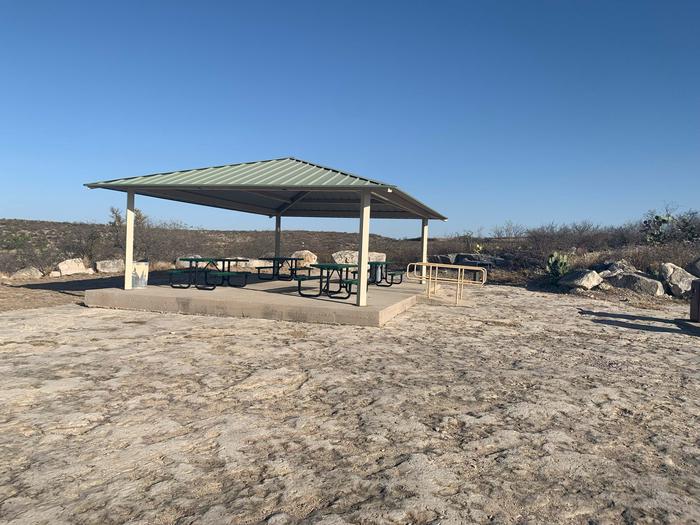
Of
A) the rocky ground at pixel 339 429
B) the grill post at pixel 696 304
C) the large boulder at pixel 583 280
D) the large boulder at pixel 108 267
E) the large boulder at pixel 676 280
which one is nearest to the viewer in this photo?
the rocky ground at pixel 339 429

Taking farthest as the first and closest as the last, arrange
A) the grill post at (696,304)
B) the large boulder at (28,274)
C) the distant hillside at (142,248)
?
the distant hillside at (142,248), the large boulder at (28,274), the grill post at (696,304)

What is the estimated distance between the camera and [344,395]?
13.1 ft

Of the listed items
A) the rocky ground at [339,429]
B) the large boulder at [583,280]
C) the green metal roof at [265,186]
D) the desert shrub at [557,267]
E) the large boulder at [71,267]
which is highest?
the green metal roof at [265,186]

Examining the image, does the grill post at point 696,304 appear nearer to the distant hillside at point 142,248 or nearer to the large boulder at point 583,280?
the large boulder at point 583,280

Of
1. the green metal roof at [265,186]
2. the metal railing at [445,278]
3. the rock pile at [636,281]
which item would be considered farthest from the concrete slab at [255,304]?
the rock pile at [636,281]

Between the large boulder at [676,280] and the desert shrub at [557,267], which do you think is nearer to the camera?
the large boulder at [676,280]

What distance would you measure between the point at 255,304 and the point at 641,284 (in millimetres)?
10878

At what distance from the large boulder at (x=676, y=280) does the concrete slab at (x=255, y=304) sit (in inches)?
335

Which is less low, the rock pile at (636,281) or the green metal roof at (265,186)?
the green metal roof at (265,186)

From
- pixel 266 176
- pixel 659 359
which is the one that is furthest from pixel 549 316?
pixel 266 176

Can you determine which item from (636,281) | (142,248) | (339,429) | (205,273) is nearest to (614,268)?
(636,281)

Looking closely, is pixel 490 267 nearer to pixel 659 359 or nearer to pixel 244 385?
pixel 659 359

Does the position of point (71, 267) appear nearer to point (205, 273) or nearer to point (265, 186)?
point (205, 273)

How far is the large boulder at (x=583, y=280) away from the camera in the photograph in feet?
43.5
